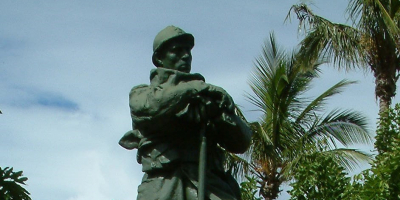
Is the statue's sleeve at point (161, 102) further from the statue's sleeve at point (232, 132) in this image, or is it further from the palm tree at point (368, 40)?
the palm tree at point (368, 40)

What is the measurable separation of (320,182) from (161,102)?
6.24 meters

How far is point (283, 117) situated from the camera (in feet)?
65.5

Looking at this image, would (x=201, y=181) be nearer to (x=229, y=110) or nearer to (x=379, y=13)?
(x=229, y=110)

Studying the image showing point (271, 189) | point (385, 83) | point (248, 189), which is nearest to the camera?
point (248, 189)

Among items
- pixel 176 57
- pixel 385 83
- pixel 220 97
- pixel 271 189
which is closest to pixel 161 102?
pixel 220 97

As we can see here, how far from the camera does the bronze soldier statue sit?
6289mm

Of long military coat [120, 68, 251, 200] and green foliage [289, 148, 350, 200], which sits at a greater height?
green foliage [289, 148, 350, 200]

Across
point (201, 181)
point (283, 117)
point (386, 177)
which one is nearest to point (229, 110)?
point (201, 181)

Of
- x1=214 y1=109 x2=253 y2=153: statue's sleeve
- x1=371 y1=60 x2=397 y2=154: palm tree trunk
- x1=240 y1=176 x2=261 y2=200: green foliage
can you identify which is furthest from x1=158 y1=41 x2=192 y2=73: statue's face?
x1=371 y1=60 x2=397 y2=154: palm tree trunk

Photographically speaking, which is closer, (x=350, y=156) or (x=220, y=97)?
(x=220, y=97)

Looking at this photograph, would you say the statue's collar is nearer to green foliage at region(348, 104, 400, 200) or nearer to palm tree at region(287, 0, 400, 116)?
green foliage at region(348, 104, 400, 200)

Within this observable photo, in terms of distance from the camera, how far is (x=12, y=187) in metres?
12.0

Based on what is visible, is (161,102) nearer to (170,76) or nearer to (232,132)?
(170,76)

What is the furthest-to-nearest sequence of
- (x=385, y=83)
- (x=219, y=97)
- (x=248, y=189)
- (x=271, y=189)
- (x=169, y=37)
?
(x=385, y=83) < (x=271, y=189) < (x=248, y=189) < (x=169, y=37) < (x=219, y=97)
